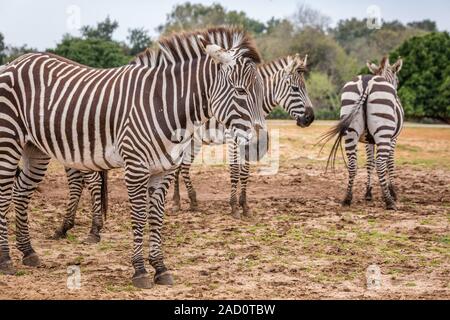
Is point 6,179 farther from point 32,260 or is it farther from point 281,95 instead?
point 281,95

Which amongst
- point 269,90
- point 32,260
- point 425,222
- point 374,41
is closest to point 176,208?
point 269,90

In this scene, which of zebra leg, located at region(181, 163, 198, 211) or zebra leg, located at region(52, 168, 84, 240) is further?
zebra leg, located at region(181, 163, 198, 211)

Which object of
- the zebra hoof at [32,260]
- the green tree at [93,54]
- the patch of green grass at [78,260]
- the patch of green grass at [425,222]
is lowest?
the patch of green grass at [425,222]

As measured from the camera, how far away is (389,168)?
495 inches

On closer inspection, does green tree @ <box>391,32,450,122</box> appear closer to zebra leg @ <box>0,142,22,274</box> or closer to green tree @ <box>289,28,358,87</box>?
green tree @ <box>289,28,358,87</box>

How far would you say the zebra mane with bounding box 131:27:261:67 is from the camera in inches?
279

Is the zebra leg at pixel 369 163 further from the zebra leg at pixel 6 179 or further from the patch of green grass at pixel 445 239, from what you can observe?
the zebra leg at pixel 6 179

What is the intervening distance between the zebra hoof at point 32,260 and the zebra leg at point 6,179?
333 mm

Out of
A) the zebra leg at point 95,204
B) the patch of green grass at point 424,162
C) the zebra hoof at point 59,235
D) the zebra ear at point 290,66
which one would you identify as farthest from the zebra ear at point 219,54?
the patch of green grass at point 424,162

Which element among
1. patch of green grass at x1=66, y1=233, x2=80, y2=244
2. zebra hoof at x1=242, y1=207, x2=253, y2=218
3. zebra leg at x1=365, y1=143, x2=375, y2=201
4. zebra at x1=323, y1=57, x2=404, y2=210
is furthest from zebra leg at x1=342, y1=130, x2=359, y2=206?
patch of green grass at x1=66, y1=233, x2=80, y2=244

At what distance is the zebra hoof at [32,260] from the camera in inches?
303

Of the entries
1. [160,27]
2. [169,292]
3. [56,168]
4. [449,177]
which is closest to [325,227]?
[169,292]

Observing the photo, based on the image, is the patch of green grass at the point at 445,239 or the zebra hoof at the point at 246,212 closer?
the patch of green grass at the point at 445,239

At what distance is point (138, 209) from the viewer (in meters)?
6.93
